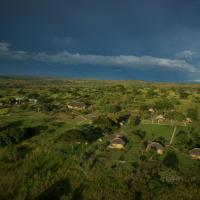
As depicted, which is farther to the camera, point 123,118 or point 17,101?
point 17,101

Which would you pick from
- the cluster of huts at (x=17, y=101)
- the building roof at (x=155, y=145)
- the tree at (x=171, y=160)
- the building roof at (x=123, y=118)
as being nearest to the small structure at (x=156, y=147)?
the building roof at (x=155, y=145)

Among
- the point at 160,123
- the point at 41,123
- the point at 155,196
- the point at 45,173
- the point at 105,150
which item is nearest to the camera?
the point at 155,196

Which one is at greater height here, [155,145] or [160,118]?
[160,118]

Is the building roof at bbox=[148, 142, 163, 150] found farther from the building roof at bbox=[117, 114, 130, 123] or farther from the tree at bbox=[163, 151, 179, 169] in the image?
the building roof at bbox=[117, 114, 130, 123]

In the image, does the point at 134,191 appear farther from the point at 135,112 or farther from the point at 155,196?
the point at 135,112

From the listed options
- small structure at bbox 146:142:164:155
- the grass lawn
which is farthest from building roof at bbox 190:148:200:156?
the grass lawn

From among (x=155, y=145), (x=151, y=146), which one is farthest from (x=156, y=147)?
(x=151, y=146)

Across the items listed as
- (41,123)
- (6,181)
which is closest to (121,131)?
(41,123)

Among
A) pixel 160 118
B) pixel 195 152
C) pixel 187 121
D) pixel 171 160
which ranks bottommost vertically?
pixel 171 160

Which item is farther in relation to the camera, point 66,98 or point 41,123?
point 66,98

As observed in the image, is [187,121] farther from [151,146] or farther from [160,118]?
[151,146]

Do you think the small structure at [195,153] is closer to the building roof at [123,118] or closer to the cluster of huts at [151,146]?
the cluster of huts at [151,146]
